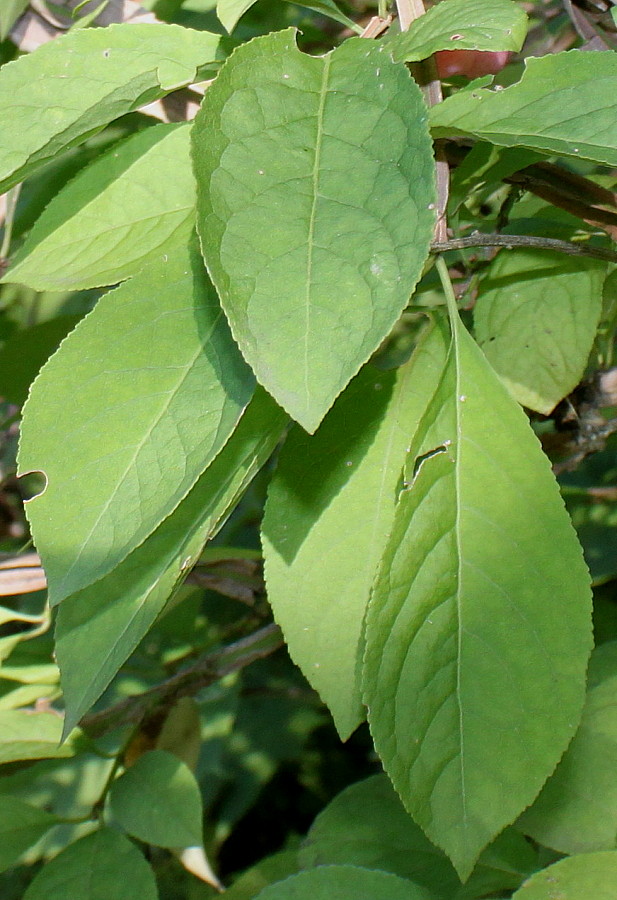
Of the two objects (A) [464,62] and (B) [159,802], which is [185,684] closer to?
(B) [159,802]

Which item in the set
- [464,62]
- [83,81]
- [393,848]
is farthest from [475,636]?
[464,62]

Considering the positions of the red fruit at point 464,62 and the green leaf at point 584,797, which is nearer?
the green leaf at point 584,797

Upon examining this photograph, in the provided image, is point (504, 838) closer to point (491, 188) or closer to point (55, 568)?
point (55, 568)

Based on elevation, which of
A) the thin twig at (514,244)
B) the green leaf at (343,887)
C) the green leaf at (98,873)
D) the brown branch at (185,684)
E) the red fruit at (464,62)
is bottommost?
the brown branch at (185,684)

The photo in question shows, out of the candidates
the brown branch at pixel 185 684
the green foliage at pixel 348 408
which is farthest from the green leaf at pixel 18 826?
the brown branch at pixel 185 684

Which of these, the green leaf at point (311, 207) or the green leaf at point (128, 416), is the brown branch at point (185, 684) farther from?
the green leaf at point (311, 207)

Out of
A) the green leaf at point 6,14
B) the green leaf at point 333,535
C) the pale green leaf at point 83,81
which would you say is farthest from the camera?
the green leaf at point 6,14
